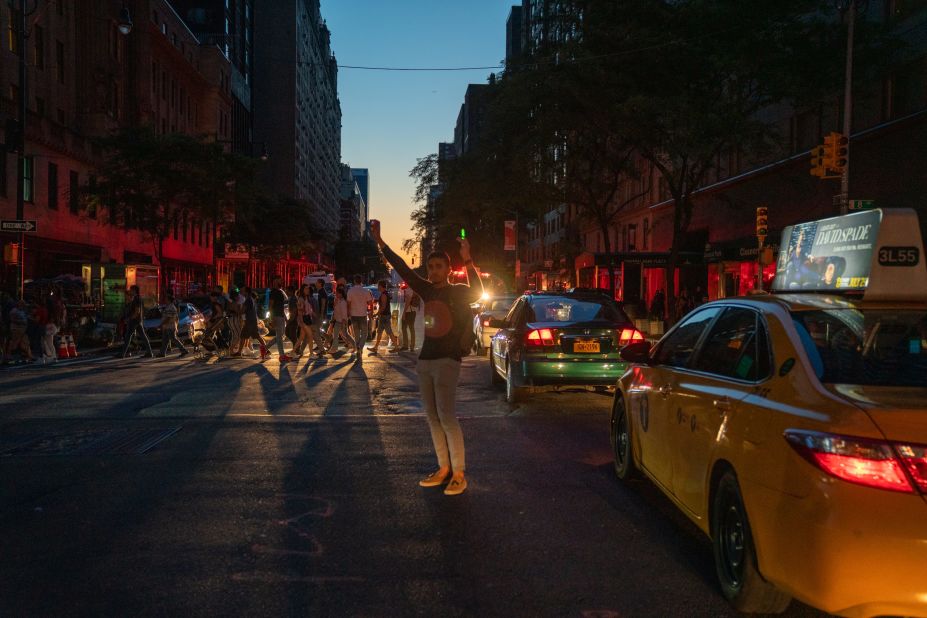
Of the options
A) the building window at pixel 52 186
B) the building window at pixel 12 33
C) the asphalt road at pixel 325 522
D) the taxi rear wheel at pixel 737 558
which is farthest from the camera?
the building window at pixel 52 186

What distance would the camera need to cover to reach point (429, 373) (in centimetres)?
624

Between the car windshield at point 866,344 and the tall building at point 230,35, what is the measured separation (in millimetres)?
66210

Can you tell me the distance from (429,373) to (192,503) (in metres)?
1.93

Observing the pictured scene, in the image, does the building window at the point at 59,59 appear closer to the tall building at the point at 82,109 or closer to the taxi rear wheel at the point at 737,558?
the tall building at the point at 82,109

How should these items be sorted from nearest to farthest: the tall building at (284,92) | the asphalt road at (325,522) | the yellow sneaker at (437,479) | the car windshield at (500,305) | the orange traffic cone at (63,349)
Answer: the asphalt road at (325,522) < the yellow sneaker at (437,479) < the orange traffic cone at (63,349) < the car windshield at (500,305) < the tall building at (284,92)

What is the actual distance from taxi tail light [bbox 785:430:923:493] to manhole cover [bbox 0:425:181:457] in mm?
6338

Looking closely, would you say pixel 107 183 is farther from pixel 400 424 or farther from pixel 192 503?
pixel 192 503

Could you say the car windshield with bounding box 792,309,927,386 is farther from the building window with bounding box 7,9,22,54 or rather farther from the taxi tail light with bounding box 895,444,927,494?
the building window with bounding box 7,9,22,54

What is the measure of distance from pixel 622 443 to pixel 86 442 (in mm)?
5323

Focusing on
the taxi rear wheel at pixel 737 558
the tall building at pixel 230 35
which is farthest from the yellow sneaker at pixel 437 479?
the tall building at pixel 230 35

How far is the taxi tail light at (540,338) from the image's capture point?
10.7 m

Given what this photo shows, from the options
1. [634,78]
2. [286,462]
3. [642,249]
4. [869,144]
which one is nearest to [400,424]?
[286,462]

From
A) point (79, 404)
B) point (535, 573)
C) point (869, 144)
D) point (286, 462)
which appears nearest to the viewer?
point (535, 573)

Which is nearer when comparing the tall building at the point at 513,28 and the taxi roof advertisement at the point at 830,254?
the taxi roof advertisement at the point at 830,254
